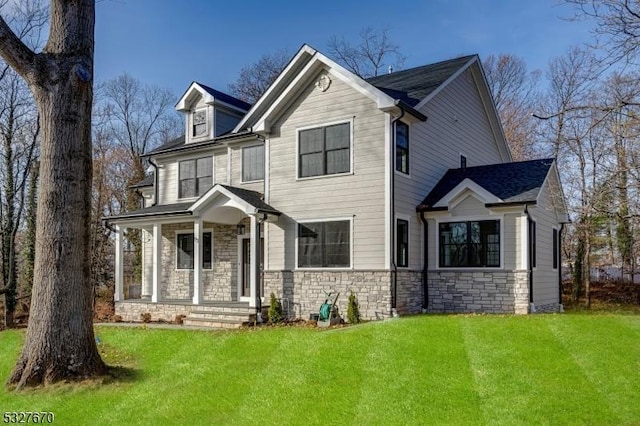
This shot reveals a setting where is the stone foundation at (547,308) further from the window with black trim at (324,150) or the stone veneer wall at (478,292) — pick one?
the window with black trim at (324,150)

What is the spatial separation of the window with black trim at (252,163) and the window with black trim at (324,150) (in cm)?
176

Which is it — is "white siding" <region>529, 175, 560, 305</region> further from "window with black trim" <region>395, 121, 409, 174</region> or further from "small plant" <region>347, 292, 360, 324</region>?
"small plant" <region>347, 292, 360, 324</region>

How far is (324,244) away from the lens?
43.8 feet

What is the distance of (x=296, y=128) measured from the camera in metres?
14.0

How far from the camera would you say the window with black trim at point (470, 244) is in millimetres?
12875

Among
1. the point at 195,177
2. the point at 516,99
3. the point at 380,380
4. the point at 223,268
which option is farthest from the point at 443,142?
the point at 516,99

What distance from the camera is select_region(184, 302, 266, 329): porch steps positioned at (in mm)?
13242

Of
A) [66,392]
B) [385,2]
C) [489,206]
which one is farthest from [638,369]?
[385,2]

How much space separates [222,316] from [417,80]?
8.65m

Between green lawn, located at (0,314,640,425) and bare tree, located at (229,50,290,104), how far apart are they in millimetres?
24594

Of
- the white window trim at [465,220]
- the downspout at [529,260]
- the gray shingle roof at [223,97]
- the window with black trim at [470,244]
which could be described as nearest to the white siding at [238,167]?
the gray shingle roof at [223,97]

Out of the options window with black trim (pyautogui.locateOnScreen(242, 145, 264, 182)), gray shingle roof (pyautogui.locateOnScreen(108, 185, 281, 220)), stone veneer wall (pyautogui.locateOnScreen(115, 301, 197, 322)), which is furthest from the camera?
window with black trim (pyautogui.locateOnScreen(242, 145, 264, 182))

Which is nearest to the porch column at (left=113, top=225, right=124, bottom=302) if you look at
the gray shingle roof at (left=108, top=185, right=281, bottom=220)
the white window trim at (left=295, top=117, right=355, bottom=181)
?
the gray shingle roof at (left=108, top=185, right=281, bottom=220)

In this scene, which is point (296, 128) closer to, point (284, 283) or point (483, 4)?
point (284, 283)
